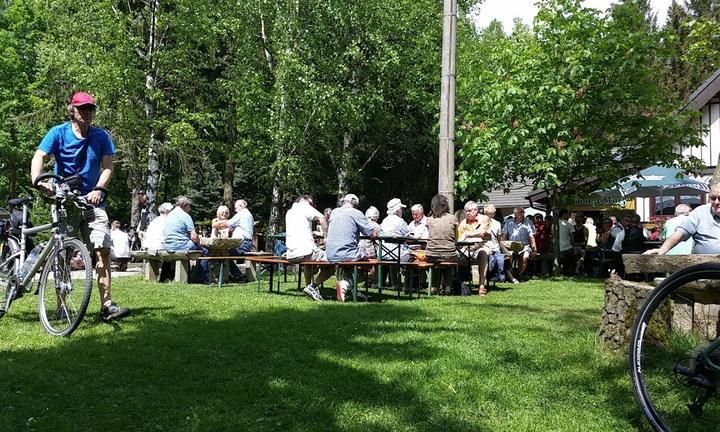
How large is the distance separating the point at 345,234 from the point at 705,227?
4.28 m

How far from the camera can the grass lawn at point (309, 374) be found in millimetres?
3277

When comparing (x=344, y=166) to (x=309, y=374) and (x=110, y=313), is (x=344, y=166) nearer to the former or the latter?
(x=110, y=313)

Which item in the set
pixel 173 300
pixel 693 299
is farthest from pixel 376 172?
pixel 693 299

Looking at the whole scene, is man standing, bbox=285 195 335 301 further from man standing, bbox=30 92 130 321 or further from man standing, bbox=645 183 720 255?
man standing, bbox=645 183 720 255

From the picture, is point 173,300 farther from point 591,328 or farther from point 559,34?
point 559,34

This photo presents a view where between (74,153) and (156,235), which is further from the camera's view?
(156,235)

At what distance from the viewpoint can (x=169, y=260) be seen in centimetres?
1088

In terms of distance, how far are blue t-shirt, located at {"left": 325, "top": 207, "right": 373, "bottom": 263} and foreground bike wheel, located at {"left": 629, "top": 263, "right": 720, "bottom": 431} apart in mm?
5535

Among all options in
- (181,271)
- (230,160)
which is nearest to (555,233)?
(181,271)

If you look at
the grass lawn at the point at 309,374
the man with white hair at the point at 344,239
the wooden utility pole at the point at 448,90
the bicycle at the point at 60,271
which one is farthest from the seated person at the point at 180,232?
the bicycle at the point at 60,271

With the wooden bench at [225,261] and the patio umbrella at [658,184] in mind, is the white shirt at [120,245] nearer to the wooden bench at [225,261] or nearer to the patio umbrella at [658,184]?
the wooden bench at [225,261]

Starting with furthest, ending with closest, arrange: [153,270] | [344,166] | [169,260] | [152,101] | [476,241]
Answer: [344,166] → [152,101] → [153,270] → [169,260] → [476,241]

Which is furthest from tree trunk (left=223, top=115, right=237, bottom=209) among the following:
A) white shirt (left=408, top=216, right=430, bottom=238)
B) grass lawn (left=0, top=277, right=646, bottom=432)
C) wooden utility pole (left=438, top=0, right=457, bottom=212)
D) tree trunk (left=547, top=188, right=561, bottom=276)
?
grass lawn (left=0, top=277, right=646, bottom=432)

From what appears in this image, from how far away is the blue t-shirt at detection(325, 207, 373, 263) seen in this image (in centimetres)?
845
